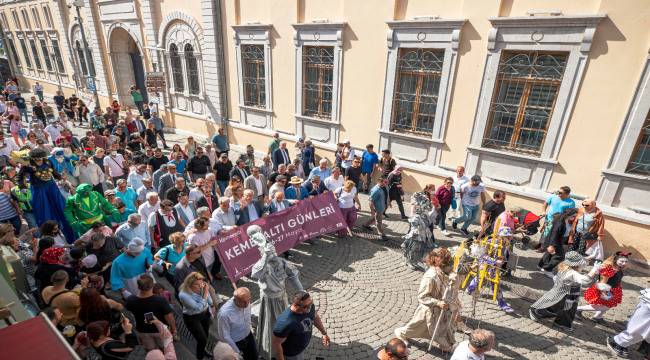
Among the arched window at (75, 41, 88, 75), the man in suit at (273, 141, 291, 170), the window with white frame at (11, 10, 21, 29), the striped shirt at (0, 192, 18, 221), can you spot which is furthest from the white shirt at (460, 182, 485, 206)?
the window with white frame at (11, 10, 21, 29)

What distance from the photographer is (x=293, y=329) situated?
383 centimetres

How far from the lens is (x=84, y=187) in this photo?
241 inches

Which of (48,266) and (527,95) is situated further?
(527,95)

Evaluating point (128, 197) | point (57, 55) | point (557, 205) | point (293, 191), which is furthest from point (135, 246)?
point (57, 55)

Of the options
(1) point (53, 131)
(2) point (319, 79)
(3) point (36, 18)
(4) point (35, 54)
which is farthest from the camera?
(4) point (35, 54)

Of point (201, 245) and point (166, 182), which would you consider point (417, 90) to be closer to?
point (166, 182)

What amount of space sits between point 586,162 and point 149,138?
13.2 meters

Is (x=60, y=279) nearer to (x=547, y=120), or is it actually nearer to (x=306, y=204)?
(x=306, y=204)

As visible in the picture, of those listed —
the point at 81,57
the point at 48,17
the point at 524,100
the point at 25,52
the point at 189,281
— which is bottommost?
the point at 189,281

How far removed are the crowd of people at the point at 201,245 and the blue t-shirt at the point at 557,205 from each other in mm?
36

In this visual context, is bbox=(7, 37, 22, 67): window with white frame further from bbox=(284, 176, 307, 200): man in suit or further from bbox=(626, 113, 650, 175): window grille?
bbox=(626, 113, 650, 175): window grille

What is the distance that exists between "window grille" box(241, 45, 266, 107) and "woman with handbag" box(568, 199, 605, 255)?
35.6ft

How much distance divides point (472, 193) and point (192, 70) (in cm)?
1326

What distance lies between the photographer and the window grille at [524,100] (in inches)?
312
